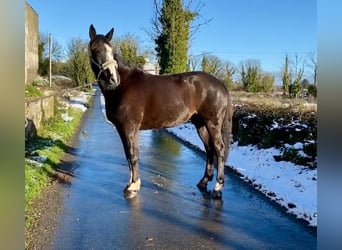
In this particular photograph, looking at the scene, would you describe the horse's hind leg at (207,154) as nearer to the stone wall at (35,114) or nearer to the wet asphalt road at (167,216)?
the wet asphalt road at (167,216)

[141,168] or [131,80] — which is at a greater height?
[131,80]

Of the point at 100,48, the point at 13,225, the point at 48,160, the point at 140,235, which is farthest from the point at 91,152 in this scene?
the point at 13,225

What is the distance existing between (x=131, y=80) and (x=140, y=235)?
2.32 m

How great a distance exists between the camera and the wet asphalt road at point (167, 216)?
11.5 feet

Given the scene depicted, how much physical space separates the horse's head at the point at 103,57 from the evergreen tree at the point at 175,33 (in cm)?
1232

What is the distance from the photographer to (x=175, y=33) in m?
16.9

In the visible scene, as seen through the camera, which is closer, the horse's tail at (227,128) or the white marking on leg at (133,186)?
the white marking on leg at (133,186)

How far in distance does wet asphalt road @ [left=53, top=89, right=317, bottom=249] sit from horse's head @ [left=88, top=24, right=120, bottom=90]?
166 cm

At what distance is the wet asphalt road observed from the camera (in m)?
3.52

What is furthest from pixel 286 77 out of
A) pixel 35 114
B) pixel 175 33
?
pixel 35 114

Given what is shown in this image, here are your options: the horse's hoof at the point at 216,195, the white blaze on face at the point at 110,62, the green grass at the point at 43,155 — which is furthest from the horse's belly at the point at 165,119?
the green grass at the point at 43,155

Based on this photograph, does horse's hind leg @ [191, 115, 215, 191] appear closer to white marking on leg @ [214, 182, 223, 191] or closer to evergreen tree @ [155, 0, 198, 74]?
white marking on leg @ [214, 182, 223, 191]

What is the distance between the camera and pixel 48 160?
6.61m

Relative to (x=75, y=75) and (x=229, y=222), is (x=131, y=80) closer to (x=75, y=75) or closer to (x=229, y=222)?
(x=229, y=222)
